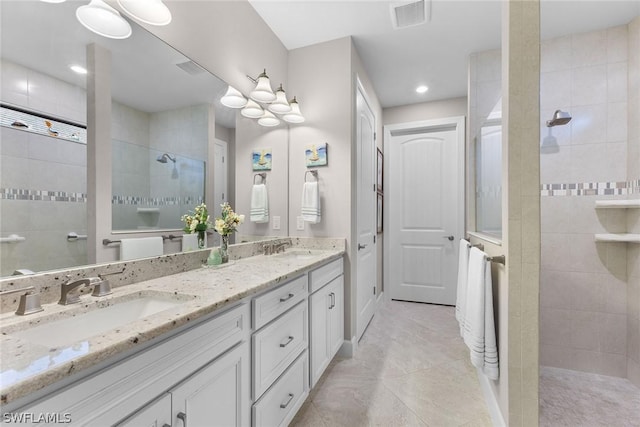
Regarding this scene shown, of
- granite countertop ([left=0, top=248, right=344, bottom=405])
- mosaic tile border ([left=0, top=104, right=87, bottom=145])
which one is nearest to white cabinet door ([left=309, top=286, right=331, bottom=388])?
granite countertop ([left=0, top=248, right=344, bottom=405])

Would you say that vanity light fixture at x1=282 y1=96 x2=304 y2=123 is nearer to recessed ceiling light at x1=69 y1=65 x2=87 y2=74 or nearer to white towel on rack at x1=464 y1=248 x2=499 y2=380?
recessed ceiling light at x1=69 y1=65 x2=87 y2=74

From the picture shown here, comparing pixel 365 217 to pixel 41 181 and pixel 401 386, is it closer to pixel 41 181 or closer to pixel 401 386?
pixel 401 386

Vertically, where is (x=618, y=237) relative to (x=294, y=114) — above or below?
below

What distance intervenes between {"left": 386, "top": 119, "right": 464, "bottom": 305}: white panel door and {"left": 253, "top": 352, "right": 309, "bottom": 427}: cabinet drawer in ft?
8.31

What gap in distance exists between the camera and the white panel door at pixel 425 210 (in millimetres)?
3596

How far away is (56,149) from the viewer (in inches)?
39.0

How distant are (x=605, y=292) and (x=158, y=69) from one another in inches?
128

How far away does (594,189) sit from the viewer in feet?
6.82

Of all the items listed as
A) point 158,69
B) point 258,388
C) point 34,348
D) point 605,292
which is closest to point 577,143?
point 605,292

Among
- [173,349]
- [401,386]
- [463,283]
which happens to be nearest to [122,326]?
[173,349]

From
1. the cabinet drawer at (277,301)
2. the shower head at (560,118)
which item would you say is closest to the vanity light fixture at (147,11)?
the cabinet drawer at (277,301)

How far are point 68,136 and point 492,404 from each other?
2423mm

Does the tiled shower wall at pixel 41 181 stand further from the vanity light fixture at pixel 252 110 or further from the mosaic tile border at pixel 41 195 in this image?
the vanity light fixture at pixel 252 110

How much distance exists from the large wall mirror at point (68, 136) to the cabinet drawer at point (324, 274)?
831 millimetres
